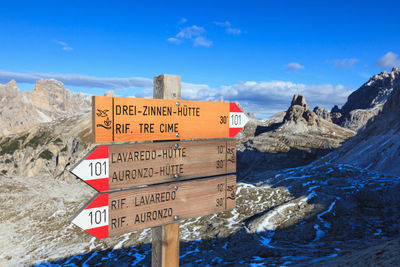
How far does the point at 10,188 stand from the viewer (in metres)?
64.0

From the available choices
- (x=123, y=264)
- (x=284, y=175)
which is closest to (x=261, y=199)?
(x=284, y=175)

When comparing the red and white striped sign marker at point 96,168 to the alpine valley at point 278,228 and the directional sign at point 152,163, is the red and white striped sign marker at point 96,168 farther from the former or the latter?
the alpine valley at point 278,228

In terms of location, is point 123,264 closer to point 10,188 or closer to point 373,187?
point 373,187

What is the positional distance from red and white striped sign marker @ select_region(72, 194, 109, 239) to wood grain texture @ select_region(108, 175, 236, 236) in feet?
0.37

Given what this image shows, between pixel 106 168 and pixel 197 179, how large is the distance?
221 cm

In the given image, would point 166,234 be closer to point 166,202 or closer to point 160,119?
point 166,202

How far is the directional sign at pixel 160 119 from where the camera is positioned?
536 cm

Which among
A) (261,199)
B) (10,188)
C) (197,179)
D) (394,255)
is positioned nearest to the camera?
(197,179)

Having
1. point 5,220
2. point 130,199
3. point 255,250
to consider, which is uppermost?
point 130,199

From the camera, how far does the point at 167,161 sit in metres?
6.18

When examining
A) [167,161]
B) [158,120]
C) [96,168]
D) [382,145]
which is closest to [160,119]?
[158,120]

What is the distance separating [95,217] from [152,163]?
59.3 inches

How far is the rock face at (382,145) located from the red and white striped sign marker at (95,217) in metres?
43.1

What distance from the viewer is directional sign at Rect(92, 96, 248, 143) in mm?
5359
